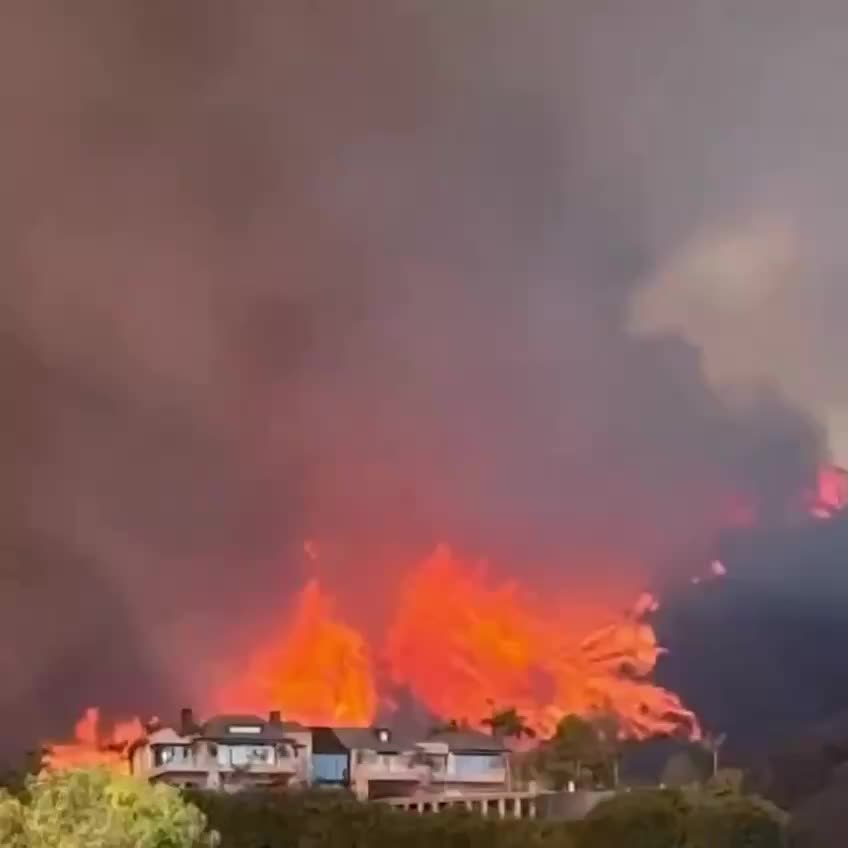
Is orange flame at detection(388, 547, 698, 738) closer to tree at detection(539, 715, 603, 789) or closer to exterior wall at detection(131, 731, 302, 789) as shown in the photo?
tree at detection(539, 715, 603, 789)

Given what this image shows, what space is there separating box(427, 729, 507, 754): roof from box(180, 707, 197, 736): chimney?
6.02ft

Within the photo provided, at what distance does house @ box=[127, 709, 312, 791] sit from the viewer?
12.3 metres

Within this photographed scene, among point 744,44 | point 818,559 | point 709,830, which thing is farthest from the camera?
point 744,44

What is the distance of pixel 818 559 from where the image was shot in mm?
12578

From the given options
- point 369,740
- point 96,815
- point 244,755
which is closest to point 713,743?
point 369,740

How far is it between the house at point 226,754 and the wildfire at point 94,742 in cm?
13

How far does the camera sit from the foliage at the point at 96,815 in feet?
32.9

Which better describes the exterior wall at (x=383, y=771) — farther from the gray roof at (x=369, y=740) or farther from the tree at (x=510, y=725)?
the tree at (x=510, y=725)

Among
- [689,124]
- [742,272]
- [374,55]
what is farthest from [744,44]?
[374,55]

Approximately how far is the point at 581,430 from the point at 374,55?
3.64 metres

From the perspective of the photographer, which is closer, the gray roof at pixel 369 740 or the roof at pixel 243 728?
the gray roof at pixel 369 740

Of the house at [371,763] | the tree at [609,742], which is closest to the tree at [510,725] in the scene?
the tree at [609,742]

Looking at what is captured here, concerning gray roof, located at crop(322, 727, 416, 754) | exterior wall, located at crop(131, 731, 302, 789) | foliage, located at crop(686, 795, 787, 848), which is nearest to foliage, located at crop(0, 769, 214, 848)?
exterior wall, located at crop(131, 731, 302, 789)

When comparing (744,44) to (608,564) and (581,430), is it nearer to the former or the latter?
(581,430)
